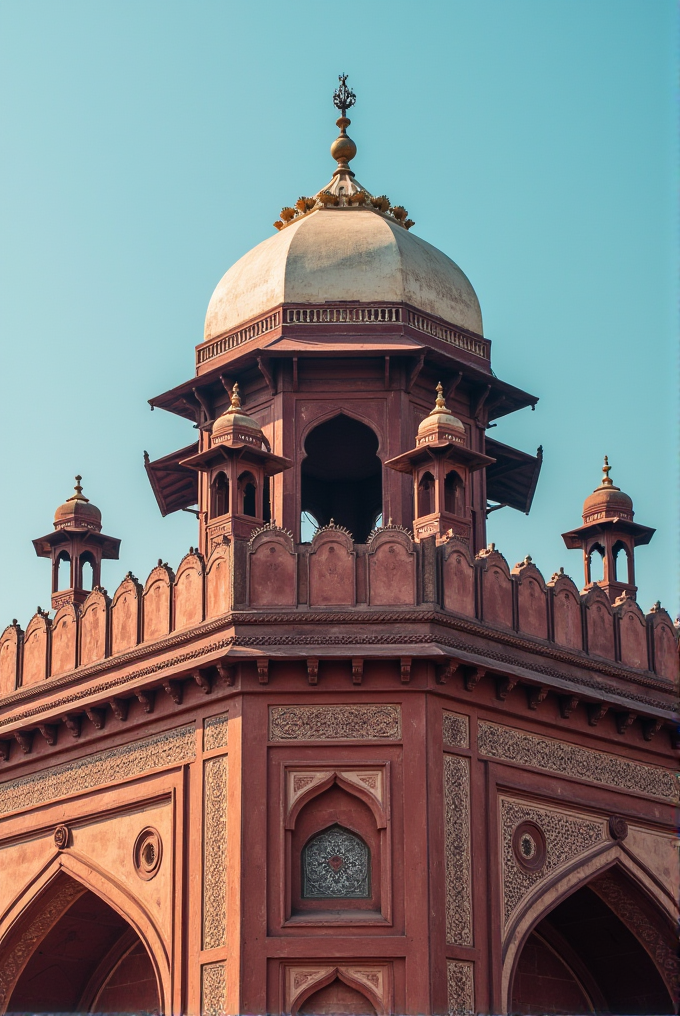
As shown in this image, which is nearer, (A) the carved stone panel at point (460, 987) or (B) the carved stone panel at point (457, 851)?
(A) the carved stone panel at point (460, 987)

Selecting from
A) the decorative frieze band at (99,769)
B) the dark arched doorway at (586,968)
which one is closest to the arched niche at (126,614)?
the decorative frieze band at (99,769)

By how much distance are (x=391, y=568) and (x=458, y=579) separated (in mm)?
510

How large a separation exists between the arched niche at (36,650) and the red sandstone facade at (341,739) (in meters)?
0.03

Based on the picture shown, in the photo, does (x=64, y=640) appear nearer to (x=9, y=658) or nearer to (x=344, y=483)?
(x=9, y=658)

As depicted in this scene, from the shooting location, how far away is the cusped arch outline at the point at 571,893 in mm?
13000

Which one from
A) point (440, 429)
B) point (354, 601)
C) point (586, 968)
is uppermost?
point (440, 429)

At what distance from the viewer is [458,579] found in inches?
530

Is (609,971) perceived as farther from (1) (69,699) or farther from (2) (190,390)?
(2) (190,390)

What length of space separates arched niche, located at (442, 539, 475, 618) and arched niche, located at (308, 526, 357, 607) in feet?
2.17

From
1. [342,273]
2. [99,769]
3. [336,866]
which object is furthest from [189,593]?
[342,273]

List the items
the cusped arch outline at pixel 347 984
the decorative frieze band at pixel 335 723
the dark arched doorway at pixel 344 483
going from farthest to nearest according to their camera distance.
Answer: the dark arched doorway at pixel 344 483 → the decorative frieze band at pixel 335 723 → the cusped arch outline at pixel 347 984

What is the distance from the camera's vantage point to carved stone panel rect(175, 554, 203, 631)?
534 inches

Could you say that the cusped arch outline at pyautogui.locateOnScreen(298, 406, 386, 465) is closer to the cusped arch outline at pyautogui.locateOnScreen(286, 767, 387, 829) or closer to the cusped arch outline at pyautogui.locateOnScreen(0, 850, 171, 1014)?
the cusped arch outline at pyautogui.locateOnScreen(286, 767, 387, 829)

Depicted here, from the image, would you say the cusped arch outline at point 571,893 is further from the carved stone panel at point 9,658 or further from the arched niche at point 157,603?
A: the carved stone panel at point 9,658
